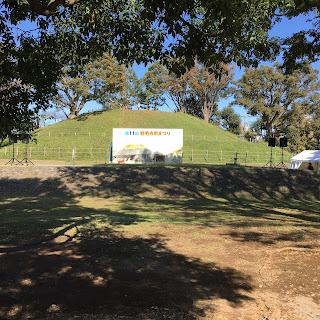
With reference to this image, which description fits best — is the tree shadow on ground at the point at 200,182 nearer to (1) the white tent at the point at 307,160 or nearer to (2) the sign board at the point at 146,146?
(1) the white tent at the point at 307,160

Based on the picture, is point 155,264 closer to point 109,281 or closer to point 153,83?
point 109,281

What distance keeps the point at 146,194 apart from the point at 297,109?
165 feet

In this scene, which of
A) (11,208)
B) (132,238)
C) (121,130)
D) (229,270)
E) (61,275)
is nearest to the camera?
(61,275)

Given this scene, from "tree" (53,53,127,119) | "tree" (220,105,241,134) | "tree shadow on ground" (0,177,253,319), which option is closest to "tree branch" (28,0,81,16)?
"tree shadow on ground" (0,177,253,319)

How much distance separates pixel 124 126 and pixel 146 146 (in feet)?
75.6

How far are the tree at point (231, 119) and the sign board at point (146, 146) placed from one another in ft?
170

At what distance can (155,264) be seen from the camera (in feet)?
20.6

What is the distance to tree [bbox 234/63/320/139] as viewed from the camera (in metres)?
58.2

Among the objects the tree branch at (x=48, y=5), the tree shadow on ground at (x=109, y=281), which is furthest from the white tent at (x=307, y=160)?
the tree branch at (x=48, y=5)

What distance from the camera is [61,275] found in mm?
5578

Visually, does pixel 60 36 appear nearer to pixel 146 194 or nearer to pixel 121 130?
pixel 146 194

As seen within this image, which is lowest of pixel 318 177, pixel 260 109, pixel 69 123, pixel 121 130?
pixel 318 177

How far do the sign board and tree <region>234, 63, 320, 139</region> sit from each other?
31.7 metres

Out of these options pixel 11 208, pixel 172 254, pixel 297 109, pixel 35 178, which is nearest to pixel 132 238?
pixel 172 254
